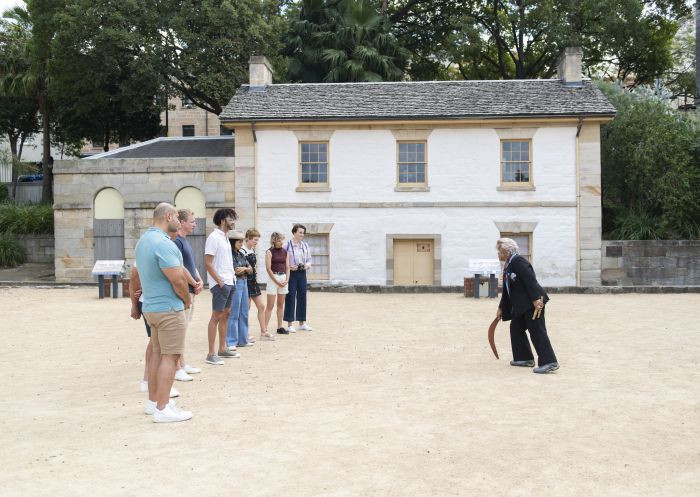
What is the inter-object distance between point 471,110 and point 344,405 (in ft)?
60.2

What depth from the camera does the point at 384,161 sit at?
2453cm

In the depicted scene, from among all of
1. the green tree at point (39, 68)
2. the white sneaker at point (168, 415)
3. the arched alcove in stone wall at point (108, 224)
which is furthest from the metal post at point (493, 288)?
the green tree at point (39, 68)

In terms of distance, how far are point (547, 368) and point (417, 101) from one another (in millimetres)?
17406

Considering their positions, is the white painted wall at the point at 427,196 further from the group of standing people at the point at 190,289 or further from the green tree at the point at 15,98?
the green tree at the point at 15,98

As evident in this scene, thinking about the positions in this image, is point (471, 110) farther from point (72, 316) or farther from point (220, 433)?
point (220, 433)

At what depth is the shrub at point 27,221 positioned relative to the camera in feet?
98.6

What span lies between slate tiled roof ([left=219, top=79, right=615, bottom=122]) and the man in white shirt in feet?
49.5

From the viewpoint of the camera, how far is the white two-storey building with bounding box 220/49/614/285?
78.9 feet

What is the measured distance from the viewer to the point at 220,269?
9.24 metres

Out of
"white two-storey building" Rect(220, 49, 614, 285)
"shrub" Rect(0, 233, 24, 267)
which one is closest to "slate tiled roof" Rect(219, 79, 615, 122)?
"white two-storey building" Rect(220, 49, 614, 285)

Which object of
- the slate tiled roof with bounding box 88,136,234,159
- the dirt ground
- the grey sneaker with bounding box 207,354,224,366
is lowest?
the dirt ground

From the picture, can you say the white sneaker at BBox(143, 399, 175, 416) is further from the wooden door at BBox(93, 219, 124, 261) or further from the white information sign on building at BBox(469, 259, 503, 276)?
the wooden door at BBox(93, 219, 124, 261)

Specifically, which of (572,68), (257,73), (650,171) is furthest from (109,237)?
(650,171)

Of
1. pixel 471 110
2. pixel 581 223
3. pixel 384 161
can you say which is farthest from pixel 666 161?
pixel 384 161
